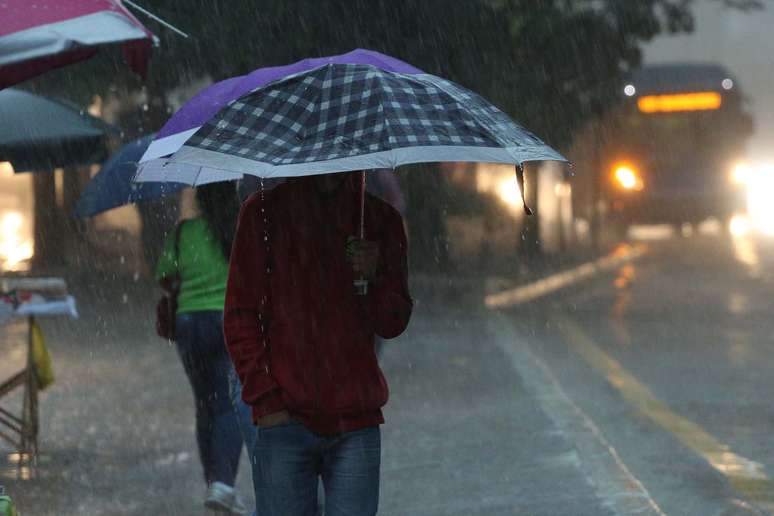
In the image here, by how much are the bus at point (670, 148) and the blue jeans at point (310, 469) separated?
26885 mm

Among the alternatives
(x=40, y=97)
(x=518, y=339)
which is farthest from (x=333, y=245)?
(x=518, y=339)

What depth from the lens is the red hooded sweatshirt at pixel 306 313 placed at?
3850mm

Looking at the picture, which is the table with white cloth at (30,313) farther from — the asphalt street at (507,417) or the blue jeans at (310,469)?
the blue jeans at (310,469)

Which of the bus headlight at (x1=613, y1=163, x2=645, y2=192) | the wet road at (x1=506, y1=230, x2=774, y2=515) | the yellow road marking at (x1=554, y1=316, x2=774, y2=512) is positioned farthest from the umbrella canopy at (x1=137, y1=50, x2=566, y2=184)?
the bus headlight at (x1=613, y1=163, x2=645, y2=192)

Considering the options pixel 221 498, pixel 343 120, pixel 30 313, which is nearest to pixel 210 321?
pixel 221 498

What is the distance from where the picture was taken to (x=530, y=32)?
17406mm

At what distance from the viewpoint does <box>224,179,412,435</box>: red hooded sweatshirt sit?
385 centimetres

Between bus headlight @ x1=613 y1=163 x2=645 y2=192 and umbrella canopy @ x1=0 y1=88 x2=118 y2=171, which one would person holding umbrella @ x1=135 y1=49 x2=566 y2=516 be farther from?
bus headlight @ x1=613 y1=163 x2=645 y2=192

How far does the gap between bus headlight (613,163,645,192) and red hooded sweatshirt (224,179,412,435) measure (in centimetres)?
2993

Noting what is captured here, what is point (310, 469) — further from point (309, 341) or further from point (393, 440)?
point (393, 440)

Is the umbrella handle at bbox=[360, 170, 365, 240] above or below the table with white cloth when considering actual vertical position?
above

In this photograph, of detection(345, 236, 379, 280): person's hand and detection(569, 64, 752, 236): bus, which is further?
detection(569, 64, 752, 236): bus

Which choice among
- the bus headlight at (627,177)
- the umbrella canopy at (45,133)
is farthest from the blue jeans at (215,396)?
the bus headlight at (627,177)

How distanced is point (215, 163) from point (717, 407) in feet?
21.2
